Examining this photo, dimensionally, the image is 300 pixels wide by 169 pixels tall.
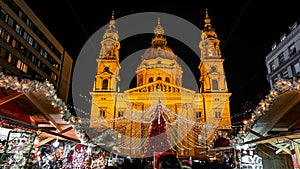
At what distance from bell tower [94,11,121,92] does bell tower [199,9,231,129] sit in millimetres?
18449

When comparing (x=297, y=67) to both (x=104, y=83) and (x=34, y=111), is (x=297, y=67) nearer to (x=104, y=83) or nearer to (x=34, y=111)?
(x=34, y=111)

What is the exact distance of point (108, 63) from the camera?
47.7 meters

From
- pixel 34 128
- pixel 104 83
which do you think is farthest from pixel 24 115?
pixel 104 83

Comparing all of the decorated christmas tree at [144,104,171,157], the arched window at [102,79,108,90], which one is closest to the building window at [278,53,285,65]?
the decorated christmas tree at [144,104,171,157]

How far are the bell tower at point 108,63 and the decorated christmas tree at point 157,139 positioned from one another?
3217 cm

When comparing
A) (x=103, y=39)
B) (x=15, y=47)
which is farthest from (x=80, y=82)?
(x=15, y=47)

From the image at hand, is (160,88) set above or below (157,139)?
above

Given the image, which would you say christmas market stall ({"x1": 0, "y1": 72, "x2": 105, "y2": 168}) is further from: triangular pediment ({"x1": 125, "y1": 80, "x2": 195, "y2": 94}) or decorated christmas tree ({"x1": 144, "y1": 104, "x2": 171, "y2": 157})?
triangular pediment ({"x1": 125, "y1": 80, "x2": 195, "y2": 94})

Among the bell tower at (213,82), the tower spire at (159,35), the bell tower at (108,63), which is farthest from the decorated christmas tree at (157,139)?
the tower spire at (159,35)

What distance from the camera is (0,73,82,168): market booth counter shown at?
6.66m

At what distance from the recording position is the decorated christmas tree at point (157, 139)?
536 inches

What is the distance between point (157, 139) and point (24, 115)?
24.7ft

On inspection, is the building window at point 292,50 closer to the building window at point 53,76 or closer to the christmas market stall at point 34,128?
the christmas market stall at point 34,128

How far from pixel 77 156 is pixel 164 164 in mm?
8051
